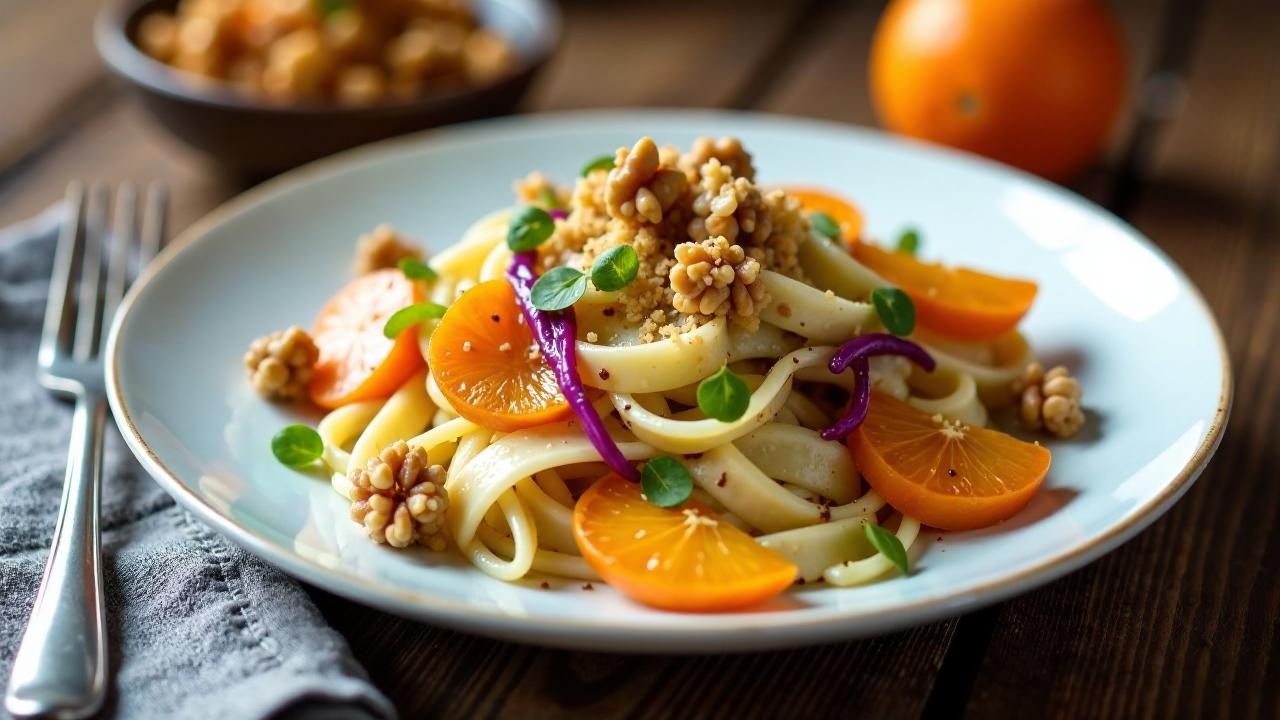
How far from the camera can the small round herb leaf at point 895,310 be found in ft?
9.51

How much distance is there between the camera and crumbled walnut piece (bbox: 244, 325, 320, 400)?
9.92 feet

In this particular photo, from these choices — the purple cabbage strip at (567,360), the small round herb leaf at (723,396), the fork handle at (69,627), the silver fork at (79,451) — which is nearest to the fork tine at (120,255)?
the silver fork at (79,451)

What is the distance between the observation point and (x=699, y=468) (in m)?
2.70

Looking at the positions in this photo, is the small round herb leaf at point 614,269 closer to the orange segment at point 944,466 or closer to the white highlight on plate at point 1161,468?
the orange segment at point 944,466

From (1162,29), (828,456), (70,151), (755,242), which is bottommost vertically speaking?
(70,151)

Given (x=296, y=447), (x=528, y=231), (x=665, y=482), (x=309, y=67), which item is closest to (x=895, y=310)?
(x=665, y=482)

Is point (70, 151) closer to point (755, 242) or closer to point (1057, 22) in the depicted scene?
point (755, 242)

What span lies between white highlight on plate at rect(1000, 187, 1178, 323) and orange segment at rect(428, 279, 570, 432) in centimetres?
173

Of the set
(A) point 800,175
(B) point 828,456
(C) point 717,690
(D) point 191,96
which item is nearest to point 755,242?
(B) point 828,456

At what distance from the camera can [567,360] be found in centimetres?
269

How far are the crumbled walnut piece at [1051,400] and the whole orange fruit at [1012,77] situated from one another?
1.78 meters

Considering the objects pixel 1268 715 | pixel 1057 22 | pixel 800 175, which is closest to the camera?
pixel 1268 715

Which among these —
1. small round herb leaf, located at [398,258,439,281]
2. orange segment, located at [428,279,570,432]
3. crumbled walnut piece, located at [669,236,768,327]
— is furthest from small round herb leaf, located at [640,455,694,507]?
small round herb leaf, located at [398,258,439,281]

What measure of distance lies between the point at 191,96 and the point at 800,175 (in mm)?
2261
